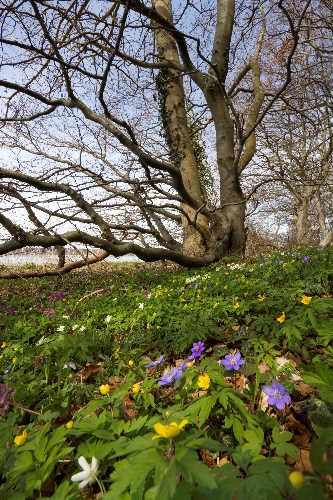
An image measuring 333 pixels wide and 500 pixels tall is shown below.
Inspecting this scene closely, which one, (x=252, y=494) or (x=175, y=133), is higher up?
(x=175, y=133)

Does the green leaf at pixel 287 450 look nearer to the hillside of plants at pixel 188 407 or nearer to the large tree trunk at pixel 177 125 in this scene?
the hillside of plants at pixel 188 407

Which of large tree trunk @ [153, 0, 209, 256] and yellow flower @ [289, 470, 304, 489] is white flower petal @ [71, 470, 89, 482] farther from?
large tree trunk @ [153, 0, 209, 256]

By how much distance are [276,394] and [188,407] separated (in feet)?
1.24

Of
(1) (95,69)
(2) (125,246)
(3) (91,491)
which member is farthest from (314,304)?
(1) (95,69)

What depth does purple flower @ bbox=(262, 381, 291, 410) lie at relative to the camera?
3.15ft

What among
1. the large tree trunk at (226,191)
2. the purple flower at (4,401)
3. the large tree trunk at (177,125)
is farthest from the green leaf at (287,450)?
the large tree trunk at (177,125)

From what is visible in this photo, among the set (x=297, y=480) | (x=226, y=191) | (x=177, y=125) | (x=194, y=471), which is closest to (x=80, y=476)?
(x=194, y=471)

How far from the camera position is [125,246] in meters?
4.10

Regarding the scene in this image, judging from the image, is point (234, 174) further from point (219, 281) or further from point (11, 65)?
point (11, 65)

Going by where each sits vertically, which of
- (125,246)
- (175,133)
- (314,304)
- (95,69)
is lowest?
(314,304)

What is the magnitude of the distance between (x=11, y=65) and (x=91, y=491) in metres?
5.96

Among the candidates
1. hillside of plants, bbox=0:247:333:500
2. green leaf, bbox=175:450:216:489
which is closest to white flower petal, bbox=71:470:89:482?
hillside of plants, bbox=0:247:333:500

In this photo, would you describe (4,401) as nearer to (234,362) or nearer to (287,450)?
(234,362)

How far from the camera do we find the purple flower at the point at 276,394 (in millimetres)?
961
